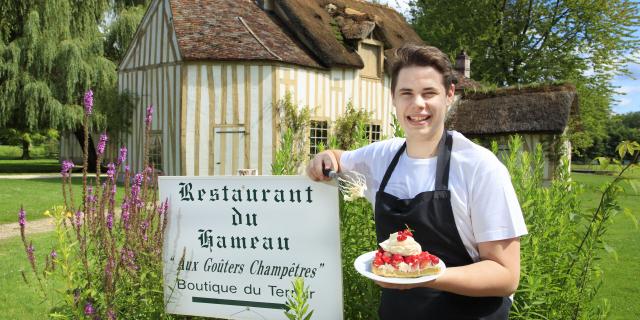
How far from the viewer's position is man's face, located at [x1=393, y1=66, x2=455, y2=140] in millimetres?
2014

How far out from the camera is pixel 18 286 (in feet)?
19.2

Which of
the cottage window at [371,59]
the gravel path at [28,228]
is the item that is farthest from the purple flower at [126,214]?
the cottage window at [371,59]

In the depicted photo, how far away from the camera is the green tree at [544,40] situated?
85.7 ft

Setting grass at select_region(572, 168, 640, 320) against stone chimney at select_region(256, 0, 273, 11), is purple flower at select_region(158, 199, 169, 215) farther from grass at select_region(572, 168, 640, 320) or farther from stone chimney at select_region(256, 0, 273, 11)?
stone chimney at select_region(256, 0, 273, 11)

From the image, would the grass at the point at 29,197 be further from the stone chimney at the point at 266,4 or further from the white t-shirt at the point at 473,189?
the white t-shirt at the point at 473,189

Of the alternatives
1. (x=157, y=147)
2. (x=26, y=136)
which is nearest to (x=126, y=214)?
(x=157, y=147)

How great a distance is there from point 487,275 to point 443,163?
0.43 metres

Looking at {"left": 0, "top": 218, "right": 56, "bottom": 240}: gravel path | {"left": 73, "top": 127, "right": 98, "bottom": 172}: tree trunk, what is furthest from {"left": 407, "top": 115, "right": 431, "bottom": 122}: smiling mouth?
{"left": 73, "top": 127, "right": 98, "bottom": 172}: tree trunk

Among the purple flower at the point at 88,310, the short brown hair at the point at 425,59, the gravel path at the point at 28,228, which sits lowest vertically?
the gravel path at the point at 28,228

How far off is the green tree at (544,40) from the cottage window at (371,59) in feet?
25.7

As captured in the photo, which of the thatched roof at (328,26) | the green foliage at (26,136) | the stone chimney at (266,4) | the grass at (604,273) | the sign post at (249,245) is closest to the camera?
the sign post at (249,245)

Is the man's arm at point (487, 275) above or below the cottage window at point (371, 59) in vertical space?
below

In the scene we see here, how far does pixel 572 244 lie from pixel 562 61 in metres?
25.9

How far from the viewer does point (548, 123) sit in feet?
A: 62.4
